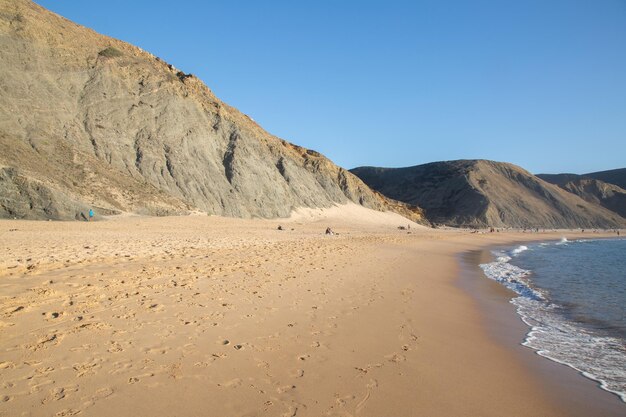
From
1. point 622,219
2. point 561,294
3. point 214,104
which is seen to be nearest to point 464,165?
point 622,219

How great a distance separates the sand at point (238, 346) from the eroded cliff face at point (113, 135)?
47.0 feet

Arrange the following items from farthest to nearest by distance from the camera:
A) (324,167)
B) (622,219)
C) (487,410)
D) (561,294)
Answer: (622,219) < (324,167) < (561,294) < (487,410)

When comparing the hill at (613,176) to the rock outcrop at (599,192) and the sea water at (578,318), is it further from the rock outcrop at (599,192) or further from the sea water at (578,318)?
the sea water at (578,318)

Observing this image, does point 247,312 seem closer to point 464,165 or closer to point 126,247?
point 126,247

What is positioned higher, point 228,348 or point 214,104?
point 214,104

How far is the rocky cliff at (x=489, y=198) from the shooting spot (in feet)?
264

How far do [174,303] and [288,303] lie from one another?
2.02 metres

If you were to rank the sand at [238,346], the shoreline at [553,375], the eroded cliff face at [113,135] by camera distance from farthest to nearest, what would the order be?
the eroded cliff face at [113,135] < the shoreline at [553,375] < the sand at [238,346]

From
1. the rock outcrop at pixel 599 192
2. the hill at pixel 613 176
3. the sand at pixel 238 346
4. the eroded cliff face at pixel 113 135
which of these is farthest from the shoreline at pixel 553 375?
the hill at pixel 613 176

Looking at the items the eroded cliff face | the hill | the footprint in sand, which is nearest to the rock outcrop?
the hill

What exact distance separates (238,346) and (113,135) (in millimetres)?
28890

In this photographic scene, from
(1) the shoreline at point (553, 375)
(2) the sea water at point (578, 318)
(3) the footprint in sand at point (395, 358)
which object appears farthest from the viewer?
(2) the sea water at point (578, 318)

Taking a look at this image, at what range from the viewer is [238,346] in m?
4.79

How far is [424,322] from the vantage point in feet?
22.2
